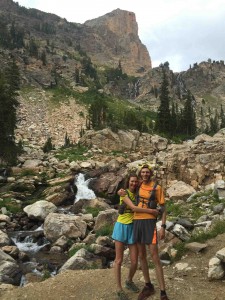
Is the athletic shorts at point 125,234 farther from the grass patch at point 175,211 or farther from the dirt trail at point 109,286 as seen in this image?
the grass patch at point 175,211

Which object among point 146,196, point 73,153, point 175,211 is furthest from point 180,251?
point 73,153

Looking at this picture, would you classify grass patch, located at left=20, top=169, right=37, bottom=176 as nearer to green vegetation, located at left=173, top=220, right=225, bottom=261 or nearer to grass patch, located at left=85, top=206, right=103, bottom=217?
grass patch, located at left=85, top=206, right=103, bottom=217

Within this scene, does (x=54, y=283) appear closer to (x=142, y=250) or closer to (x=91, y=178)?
(x=142, y=250)

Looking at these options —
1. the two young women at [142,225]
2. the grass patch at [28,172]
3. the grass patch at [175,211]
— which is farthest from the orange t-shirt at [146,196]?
the grass patch at [28,172]

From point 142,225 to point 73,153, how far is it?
30.4m

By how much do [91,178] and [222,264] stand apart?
2122cm

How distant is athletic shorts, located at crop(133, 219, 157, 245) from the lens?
7.46 m

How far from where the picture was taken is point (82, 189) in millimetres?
27984

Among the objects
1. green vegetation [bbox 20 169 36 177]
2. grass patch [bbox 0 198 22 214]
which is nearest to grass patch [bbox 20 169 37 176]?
green vegetation [bbox 20 169 36 177]

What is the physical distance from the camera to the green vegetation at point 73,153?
35684mm

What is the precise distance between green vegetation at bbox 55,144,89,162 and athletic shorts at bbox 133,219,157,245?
2760 cm

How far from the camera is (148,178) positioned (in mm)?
7730

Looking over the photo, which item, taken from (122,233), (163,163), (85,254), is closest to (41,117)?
(163,163)

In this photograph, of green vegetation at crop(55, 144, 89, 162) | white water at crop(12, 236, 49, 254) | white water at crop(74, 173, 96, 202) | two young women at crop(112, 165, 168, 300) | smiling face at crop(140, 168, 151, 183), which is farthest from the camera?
green vegetation at crop(55, 144, 89, 162)
